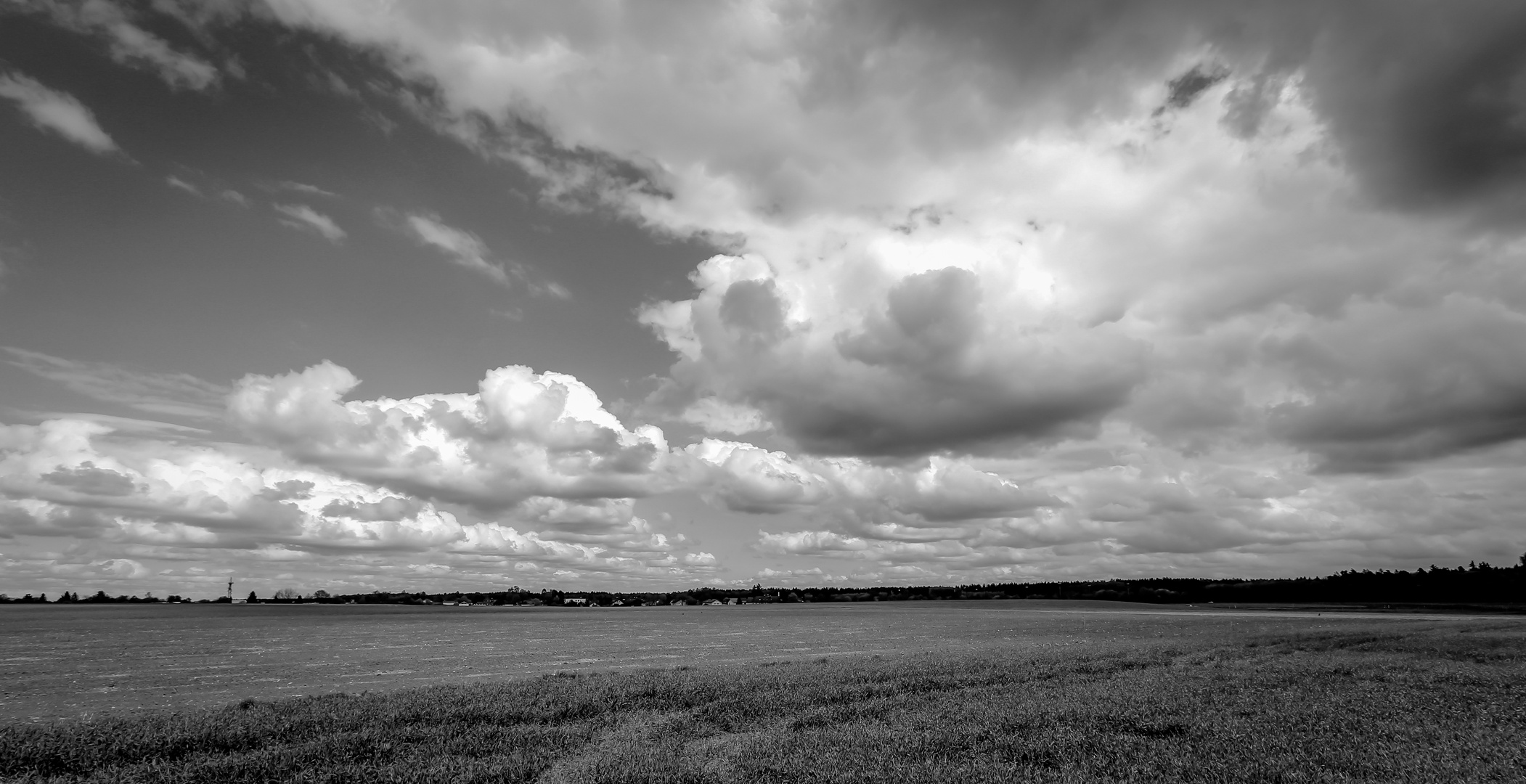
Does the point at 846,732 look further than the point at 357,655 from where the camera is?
No

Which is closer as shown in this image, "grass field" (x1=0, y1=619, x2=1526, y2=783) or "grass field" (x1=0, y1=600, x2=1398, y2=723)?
"grass field" (x1=0, y1=619, x2=1526, y2=783)

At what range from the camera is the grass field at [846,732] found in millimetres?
14969

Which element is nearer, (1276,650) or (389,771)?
(389,771)

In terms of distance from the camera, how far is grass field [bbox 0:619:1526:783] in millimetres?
14969

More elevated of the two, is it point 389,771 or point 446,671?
point 389,771

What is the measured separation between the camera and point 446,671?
42.7 metres

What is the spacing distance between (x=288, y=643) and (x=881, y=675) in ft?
239

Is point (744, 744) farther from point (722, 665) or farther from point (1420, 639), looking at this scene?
point (1420, 639)

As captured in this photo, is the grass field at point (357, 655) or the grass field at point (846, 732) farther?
the grass field at point (357, 655)

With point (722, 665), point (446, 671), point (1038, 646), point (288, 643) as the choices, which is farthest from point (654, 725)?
point (288, 643)

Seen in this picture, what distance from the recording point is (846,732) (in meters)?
18.6

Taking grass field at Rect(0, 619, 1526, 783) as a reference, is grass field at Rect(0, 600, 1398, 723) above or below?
below

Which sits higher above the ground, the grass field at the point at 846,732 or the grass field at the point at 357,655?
the grass field at the point at 846,732

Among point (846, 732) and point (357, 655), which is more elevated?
point (846, 732)
